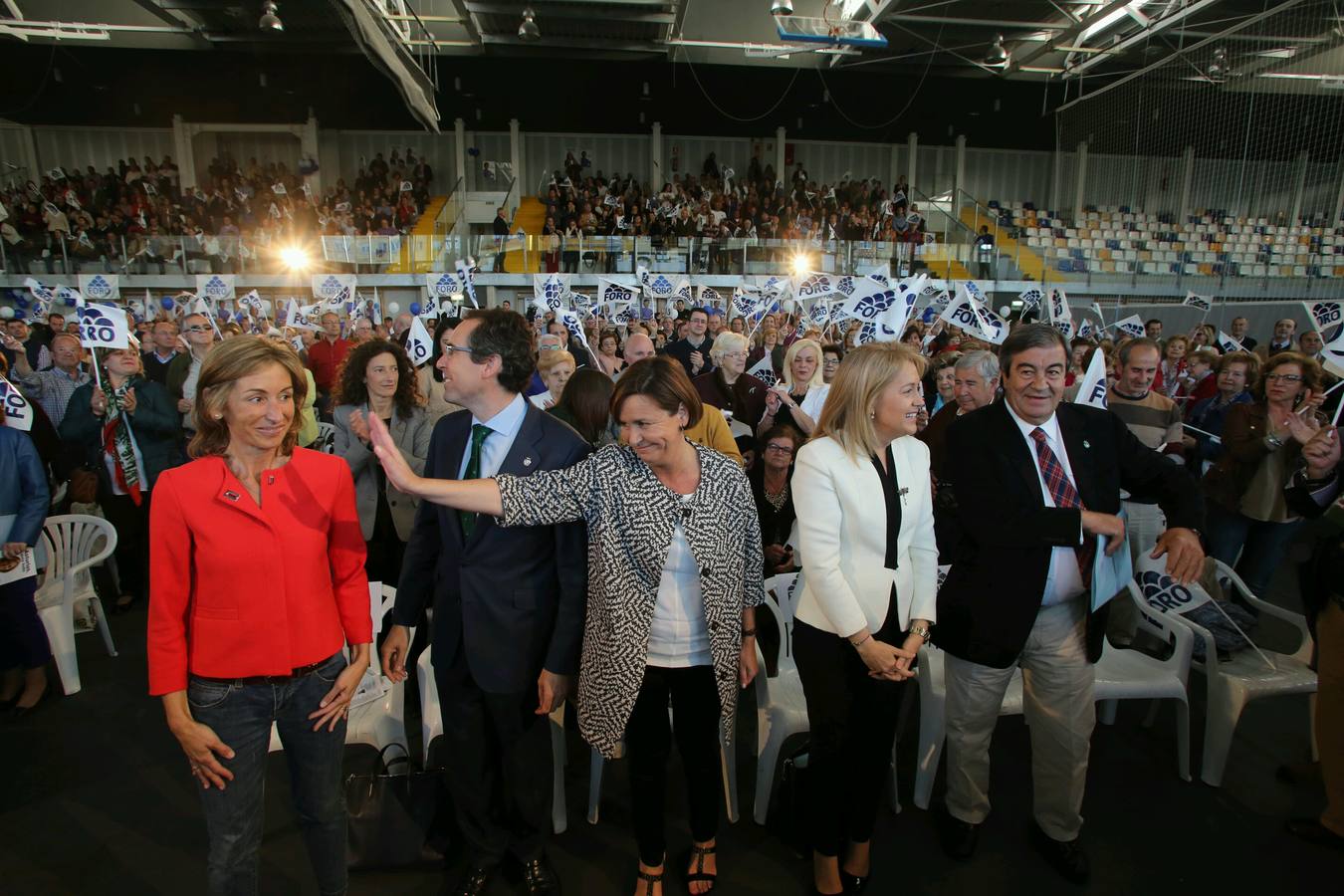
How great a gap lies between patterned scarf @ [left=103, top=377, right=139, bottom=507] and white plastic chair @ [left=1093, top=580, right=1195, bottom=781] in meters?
5.62

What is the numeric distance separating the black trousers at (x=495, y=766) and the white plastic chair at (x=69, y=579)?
2708 millimetres

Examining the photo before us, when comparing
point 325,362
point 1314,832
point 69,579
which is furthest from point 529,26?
point 1314,832

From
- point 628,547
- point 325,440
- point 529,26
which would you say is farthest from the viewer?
point 529,26

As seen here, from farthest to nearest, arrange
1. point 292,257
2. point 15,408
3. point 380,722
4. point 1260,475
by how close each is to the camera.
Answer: point 292,257, point 1260,475, point 15,408, point 380,722

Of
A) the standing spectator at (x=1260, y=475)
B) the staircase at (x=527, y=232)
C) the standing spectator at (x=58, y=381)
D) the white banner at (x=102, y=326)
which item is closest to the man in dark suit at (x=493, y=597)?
the white banner at (x=102, y=326)

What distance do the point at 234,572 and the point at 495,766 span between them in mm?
1066

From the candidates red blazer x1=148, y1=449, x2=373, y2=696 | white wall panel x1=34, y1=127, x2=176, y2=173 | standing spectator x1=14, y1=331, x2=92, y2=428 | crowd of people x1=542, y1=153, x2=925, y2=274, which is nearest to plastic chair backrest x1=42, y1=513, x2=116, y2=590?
standing spectator x1=14, y1=331, x2=92, y2=428

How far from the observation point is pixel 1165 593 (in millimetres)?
3424

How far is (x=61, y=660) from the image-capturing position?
3732 mm

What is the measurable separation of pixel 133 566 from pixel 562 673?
449cm

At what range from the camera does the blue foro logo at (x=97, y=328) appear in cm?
439

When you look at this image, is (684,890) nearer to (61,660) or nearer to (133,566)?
(61,660)

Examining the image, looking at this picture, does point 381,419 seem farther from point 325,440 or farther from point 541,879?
point 541,879

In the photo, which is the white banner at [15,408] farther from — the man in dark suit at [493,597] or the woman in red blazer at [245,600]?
the man in dark suit at [493,597]
